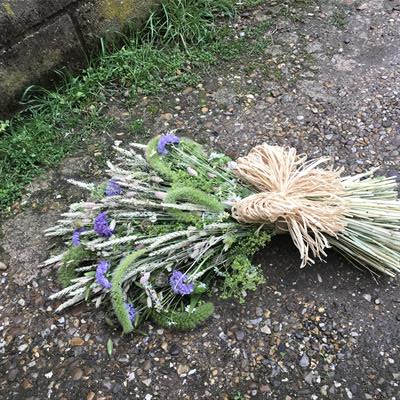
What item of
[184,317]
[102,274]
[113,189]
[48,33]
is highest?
[48,33]

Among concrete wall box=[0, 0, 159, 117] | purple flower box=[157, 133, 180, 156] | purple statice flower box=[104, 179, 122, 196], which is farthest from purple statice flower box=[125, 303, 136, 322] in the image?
concrete wall box=[0, 0, 159, 117]

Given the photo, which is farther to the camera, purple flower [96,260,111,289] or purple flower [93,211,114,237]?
purple flower [93,211,114,237]

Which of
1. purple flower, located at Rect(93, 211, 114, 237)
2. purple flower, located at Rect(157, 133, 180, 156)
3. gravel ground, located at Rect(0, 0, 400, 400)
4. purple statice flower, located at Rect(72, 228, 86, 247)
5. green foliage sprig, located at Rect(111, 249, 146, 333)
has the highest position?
purple flower, located at Rect(157, 133, 180, 156)

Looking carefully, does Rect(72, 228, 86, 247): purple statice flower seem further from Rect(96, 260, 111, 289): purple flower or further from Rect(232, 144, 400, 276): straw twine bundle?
Rect(232, 144, 400, 276): straw twine bundle

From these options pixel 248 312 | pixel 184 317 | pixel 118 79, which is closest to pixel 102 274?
pixel 184 317

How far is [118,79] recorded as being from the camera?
3611 mm

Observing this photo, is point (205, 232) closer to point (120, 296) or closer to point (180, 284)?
point (180, 284)

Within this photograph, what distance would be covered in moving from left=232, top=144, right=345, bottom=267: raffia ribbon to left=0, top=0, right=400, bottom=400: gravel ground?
0.23 m

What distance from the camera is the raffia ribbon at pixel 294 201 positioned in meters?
2.33

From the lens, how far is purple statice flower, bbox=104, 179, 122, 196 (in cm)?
262

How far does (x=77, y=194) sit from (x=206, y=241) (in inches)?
39.1

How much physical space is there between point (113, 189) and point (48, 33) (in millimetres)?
1362

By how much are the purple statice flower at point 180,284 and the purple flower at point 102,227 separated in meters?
0.37

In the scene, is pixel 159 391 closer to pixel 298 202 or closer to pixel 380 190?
pixel 298 202
